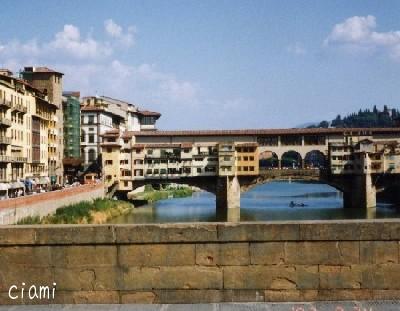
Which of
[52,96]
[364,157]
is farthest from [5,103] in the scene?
[364,157]

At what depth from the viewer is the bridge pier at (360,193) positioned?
2611 inches

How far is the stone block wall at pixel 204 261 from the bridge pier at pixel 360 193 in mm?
→ 60398

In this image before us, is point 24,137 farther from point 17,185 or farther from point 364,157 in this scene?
point 364,157

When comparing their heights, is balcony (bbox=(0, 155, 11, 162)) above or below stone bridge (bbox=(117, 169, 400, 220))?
above

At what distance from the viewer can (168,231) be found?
23.5 feet

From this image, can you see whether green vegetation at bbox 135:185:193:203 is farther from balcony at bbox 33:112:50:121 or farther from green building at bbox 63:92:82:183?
balcony at bbox 33:112:50:121

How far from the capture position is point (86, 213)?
160 ft

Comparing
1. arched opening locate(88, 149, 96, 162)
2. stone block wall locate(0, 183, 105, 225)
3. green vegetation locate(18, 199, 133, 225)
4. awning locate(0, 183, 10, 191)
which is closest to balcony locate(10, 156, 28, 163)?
awning locate(0, 183, 10, 191)

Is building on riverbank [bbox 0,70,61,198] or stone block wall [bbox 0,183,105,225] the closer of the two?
stone block wall [bbox 0,183,105,225]

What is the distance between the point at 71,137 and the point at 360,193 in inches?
1403

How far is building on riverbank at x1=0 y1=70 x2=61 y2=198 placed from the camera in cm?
4694

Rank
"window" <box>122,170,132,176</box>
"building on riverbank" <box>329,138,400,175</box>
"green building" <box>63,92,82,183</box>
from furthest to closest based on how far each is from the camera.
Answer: "green building" <box>63,92,82,183</box> → "window" <box>122,170,132,176</box> → "building on riverbank" <box>329,138,400,175</box>

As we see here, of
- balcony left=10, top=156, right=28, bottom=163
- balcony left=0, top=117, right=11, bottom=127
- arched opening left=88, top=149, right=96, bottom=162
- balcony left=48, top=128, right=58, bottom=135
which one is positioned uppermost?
balcony left=48, top=128, right=58, bottom=135

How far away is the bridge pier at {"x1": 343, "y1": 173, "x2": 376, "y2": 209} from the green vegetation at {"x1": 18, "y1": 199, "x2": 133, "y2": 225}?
79.3ft
